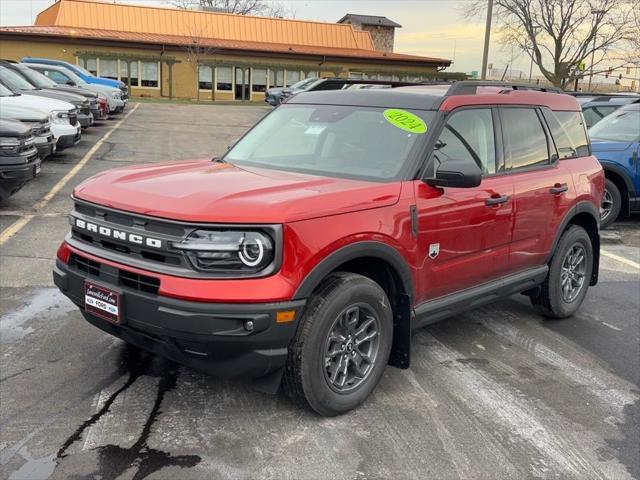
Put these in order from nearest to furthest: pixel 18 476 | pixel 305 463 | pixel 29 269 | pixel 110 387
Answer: pixel 18 476 → pixel 305 463 → pixel 110 387 → pixel 29 269

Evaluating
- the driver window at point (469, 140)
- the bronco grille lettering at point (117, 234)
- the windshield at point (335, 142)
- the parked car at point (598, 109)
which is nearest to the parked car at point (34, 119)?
the windshield at point (335, 142)

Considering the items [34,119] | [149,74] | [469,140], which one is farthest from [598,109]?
[149,74]

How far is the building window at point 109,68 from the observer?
4016 cm

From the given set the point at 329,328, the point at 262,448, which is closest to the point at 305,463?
the point at 262,448

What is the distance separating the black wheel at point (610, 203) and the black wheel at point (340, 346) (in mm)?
7209

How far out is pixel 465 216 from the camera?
13.8 ft

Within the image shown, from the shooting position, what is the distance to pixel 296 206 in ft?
10.7

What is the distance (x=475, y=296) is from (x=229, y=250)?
2091 millimetres

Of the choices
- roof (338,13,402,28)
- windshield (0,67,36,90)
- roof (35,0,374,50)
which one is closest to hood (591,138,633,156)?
windshield (0,67,36,90)

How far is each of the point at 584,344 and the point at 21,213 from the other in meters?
7.32

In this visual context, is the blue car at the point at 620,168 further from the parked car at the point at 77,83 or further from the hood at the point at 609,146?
the parked car at the point at 77,83

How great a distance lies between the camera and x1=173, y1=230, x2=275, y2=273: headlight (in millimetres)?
3145

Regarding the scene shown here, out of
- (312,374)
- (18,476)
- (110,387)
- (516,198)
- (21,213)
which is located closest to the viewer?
(18,476)

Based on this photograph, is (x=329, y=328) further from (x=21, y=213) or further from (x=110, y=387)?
(x=21, y=213)
